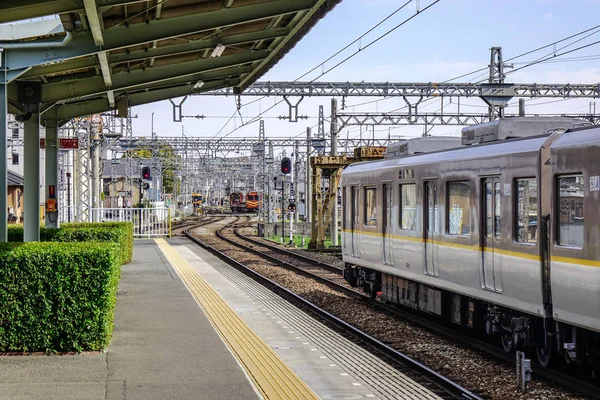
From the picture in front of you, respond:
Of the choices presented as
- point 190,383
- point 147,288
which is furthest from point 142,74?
point 190,383

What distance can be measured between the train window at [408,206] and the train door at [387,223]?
590 mm

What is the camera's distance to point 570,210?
31.5 ft

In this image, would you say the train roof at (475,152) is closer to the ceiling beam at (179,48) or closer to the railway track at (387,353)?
the railway track at (387,353)

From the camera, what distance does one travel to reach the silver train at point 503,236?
30.7ft

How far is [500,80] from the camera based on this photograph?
27562 millimetres

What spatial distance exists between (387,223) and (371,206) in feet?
3.69

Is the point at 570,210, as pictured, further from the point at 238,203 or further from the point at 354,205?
the point at 238,203

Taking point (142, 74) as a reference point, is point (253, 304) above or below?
below

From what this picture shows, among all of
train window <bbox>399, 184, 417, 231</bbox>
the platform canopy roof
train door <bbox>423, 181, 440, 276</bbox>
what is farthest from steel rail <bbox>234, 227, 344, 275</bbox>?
train door <bbox>423, 181, 440, 276</bbox>

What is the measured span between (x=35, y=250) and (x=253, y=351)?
10.1 ft

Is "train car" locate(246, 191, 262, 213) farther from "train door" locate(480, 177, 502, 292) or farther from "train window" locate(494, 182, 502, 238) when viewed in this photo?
"train window" locate(494, 182, 502, 238)

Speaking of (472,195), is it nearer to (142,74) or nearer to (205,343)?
(205,343)

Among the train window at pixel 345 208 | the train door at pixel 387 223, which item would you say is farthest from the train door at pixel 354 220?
the train door at pixel 387 223

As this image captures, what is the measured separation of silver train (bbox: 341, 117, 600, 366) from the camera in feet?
30.7
